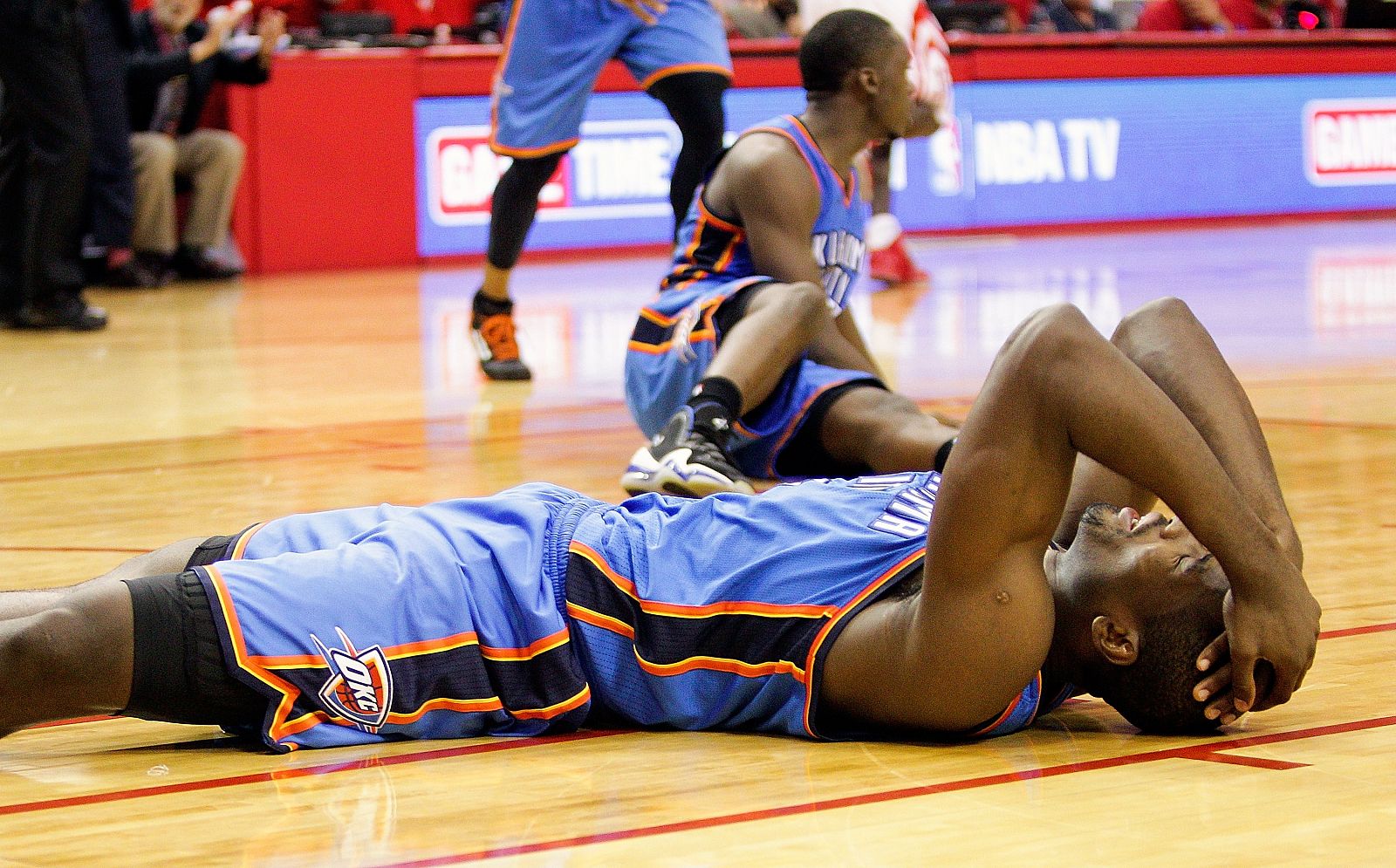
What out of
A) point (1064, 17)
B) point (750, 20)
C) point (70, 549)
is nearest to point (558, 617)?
point (70, 549)

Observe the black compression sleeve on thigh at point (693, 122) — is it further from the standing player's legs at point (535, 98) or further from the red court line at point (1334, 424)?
the red court line at point (1334, 424)

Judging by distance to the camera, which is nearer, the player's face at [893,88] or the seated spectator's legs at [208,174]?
the player's face at [893,88]

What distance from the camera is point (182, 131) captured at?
28.4 ft

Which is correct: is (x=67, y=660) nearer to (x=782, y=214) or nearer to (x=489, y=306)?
(x=782, y=214)

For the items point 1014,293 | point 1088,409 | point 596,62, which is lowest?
point 1014,293

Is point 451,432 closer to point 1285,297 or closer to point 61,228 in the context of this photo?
point 61,228

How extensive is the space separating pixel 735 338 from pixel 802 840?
75.6 inches

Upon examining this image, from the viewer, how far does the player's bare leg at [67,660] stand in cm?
174

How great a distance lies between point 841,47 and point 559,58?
1381mm

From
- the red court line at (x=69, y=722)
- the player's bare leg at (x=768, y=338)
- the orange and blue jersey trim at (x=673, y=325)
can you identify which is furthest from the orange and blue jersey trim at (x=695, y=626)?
the orange and blue jersey trim at (x=673, y=325)

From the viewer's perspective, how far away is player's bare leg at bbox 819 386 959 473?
3252mm

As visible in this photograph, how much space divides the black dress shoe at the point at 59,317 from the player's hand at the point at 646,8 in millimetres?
2510

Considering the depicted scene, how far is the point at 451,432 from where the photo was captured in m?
4.16

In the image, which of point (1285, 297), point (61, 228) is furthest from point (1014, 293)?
point (61, 228)
